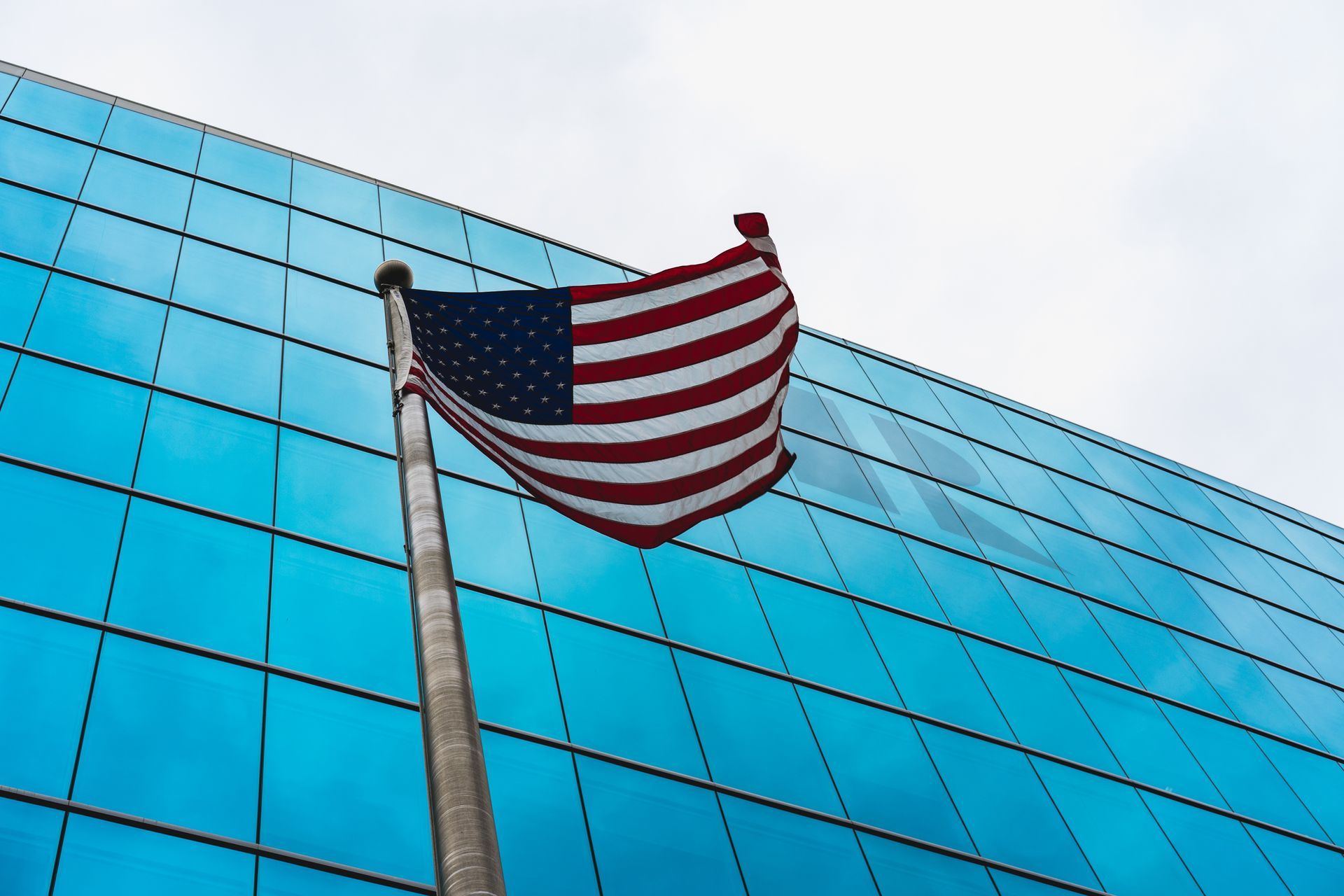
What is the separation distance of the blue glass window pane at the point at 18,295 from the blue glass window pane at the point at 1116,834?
1522cm

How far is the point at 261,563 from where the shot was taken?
13.6 meters

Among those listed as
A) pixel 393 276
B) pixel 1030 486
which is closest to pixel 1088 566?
pixel 1030 486

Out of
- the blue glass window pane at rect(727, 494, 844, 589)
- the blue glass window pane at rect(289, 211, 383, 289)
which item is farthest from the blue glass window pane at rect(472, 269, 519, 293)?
the blue glass window pane at rect(727, 494, 844, 589)

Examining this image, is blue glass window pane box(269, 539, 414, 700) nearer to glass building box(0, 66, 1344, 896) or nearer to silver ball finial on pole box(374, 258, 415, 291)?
glass building box(0, 66, 1344, 896)

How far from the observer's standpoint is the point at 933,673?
18922 mm

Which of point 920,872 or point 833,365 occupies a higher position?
point 833,365

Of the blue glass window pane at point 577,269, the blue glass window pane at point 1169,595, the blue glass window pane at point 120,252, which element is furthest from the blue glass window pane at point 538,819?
the blue glass window pane at point 1169,595

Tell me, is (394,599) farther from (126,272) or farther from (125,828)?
(126,272)

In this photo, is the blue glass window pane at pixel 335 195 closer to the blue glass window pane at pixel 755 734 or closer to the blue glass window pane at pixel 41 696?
the blue glass window pane at pixel 755 734

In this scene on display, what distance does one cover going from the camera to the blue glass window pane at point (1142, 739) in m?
19.3

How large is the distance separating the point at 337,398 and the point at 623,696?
6180 millimetres

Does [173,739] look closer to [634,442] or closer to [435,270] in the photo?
[634,442]

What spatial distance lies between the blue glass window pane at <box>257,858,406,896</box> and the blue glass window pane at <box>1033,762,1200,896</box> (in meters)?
10.5

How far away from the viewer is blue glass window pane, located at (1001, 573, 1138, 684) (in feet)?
69.9
